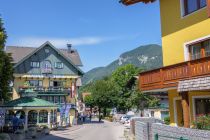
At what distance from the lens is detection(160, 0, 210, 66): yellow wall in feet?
64.0

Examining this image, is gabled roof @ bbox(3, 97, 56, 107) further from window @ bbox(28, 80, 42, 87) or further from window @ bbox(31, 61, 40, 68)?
window @ bbox(31, 61, 40, 68)

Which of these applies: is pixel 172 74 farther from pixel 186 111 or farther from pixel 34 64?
pixel 34 64

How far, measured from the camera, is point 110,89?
7838 cm

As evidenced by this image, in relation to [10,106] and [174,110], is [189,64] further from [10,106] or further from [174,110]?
[10,106]

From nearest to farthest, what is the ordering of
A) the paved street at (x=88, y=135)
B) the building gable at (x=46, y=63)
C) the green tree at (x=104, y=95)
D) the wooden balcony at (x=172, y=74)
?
1. the wooden balcony at (x=172, y=74)
2. the paved street at (x=88, y=135)
3. the building gable at (x=46, y=63)
4. the green tree at (x=104, y=95)

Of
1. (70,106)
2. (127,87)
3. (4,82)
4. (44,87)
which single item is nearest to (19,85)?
(44,87)

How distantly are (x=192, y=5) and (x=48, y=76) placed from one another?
130 ft

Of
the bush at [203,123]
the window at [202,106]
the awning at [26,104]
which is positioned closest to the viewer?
the bush at [203,123]

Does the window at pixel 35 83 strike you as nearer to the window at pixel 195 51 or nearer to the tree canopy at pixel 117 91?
the tree canopy at pixel 117 91

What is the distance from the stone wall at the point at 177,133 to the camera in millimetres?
10505

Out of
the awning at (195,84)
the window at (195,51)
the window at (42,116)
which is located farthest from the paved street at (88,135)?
the awning at (195,84)

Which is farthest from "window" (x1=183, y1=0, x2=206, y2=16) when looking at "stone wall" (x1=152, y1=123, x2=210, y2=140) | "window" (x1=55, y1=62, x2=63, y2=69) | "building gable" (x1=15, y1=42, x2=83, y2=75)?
"window" (x1=55, y1=62, x2=63, y2=69)

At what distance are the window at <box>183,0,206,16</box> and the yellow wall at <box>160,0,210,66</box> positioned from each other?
32 centimetres

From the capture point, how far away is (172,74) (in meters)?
19.3
